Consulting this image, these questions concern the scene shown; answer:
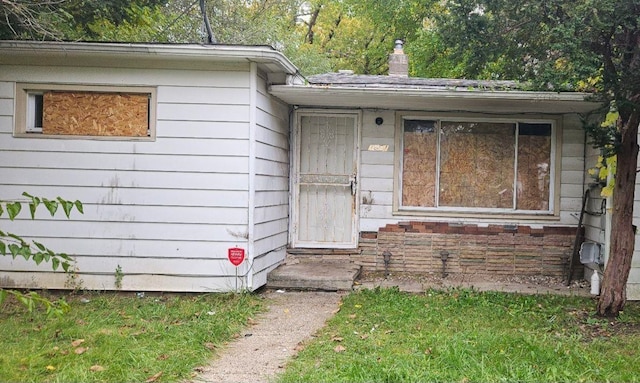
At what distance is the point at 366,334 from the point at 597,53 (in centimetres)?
334

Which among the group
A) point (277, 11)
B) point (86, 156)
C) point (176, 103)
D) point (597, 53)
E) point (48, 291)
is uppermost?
point (277, 11)

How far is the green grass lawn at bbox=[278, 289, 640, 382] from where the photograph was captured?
12.7ft

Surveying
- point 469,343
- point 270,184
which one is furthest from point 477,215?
point 469,343

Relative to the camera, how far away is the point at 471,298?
6.41m

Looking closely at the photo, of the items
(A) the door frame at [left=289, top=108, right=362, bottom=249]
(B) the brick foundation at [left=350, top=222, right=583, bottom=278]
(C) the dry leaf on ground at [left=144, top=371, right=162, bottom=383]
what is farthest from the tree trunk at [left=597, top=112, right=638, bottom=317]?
(C) the dry leaf on ground at [left=144, top=371, right=162, bottom=383]

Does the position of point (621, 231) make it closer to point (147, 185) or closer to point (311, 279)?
point (311, 279)

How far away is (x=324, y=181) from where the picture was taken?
8391mm

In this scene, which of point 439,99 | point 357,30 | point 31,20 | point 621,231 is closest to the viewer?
point 31,20

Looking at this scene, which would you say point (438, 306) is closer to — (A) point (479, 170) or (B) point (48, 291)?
(A) point (479, 170)

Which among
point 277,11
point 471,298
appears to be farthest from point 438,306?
point 277,11

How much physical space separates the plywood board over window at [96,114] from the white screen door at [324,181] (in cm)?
254

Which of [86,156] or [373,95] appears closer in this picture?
[86,156]

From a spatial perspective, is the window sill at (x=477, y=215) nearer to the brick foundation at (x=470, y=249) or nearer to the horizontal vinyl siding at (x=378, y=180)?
the horizontal vinyl siding at (x=378, y=180)

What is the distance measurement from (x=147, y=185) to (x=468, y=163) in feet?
14.7
